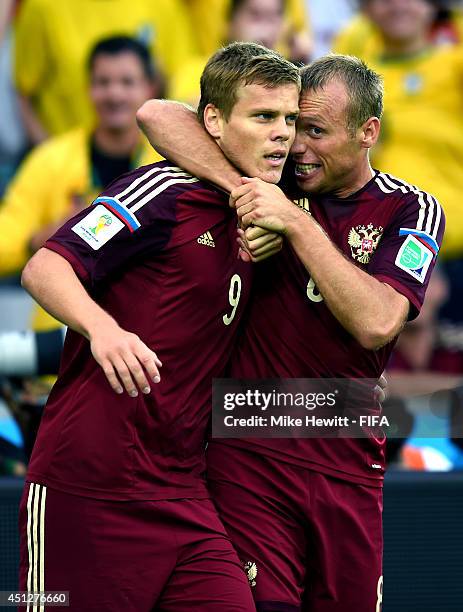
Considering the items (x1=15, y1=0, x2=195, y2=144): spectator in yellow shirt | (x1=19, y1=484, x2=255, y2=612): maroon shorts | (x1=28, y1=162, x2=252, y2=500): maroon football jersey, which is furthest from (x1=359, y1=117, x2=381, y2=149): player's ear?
(x1=15, y1=0, x2=195, y2=144): spectator in yellow shirt

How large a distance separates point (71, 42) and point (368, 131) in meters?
4.29

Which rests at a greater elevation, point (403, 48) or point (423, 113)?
point (403, 48)

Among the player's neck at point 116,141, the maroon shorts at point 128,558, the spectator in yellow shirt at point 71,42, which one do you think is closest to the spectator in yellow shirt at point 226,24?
the spectator in yellow shirt at point 71,42

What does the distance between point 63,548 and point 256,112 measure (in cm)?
134

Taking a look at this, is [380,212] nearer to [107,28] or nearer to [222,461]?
[222,461]

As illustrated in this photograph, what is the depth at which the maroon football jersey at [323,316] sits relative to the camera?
383cm

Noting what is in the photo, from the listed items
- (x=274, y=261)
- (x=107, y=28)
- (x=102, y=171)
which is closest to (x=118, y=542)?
(x=274, y=261)

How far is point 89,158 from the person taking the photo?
7004 mm

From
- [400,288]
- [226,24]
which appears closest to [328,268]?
[400,288]

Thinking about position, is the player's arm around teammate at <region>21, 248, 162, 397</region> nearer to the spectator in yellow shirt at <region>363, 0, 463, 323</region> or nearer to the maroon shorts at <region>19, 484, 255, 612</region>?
the maroon shorts at <region>19, 484, 255, 612</region>

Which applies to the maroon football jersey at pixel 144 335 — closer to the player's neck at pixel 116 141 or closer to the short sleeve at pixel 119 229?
the short sleeve at pixel 119 229

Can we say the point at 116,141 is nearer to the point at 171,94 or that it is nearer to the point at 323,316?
the point at 171,94

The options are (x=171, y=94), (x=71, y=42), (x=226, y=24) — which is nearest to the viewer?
(x=171, y=94)

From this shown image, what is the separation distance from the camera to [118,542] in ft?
11.5
